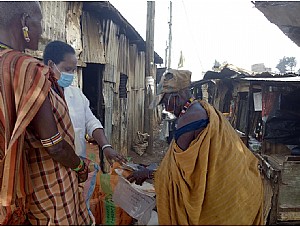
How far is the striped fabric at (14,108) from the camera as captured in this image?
1.26 m

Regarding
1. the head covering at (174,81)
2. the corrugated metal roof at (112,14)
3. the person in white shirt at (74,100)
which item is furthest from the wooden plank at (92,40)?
the head covering at (174,81)

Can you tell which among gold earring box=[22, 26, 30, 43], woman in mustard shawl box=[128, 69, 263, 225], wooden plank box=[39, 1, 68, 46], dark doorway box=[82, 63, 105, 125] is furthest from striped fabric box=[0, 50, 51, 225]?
dark doorway box=[82, 63, 105, 125]

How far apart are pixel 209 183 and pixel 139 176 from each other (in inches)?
24.5

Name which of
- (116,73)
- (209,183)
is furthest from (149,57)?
(209,183)

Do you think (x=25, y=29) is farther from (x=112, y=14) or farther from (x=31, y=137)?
(x=112, y=14)

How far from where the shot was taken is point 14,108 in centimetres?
129

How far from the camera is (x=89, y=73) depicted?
6.75m

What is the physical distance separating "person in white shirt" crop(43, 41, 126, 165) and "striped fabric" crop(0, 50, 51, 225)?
1.02 metres

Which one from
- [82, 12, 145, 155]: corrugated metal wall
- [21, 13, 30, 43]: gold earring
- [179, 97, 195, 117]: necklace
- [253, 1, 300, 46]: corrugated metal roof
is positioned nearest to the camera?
[21, 13, 30, 43]: gold earring

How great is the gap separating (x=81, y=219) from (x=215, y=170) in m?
1.10

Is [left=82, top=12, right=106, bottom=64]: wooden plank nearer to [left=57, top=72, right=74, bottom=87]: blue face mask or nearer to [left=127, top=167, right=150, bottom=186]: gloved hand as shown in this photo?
[left=57, top=72, right=74, bottom=87]: blue face mask

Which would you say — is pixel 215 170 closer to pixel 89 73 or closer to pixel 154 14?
pixel 89 73

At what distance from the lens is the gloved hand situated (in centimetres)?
261

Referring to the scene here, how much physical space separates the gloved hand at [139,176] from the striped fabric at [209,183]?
158mm
